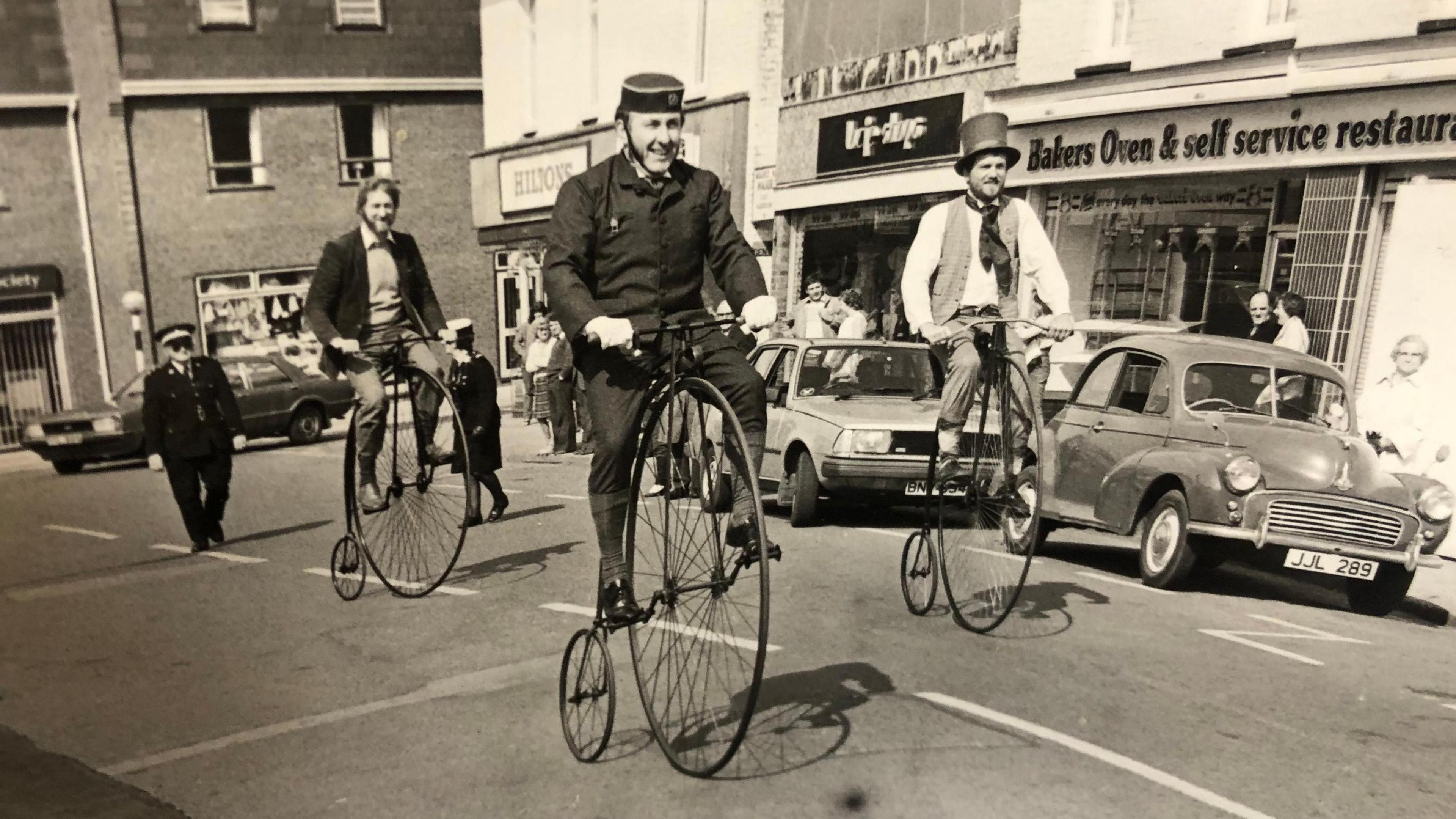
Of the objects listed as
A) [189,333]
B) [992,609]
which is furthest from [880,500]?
[189,333]

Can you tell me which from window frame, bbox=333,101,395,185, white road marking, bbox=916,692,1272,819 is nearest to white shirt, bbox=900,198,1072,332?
white road marking, bbox=916,692,1272,819

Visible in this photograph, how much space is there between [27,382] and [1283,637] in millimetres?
18698

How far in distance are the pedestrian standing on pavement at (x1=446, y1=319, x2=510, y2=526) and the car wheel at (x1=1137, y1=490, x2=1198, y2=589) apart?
229 inches

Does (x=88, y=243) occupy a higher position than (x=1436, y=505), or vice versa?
(x=88, y=243)

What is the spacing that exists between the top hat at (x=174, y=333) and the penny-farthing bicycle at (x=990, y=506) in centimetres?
712

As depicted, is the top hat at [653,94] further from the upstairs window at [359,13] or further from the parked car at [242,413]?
the upstairs window at [359,13]

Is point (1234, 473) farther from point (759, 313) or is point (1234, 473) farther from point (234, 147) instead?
point (234, 147)

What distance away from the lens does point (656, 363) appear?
3779 mm

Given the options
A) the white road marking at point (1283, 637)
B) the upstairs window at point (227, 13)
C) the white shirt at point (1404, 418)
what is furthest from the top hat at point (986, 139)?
the upstairs window at point (227, 13)

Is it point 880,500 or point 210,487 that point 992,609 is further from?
point 210,487

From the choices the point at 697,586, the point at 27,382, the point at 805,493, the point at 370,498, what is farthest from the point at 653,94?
the point at 27,382

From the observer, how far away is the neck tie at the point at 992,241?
5375mm

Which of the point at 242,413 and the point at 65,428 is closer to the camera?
the point at 65,428

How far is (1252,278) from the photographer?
11445 millimetres
